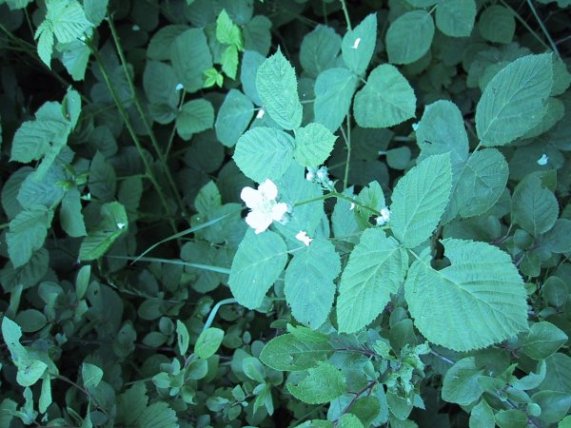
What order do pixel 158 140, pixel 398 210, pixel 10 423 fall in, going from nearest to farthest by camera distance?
pixel 398 210, pixel 10 423, pixel 158 140

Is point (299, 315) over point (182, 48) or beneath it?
beneath

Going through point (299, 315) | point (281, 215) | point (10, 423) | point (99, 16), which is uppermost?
point (99, 16)

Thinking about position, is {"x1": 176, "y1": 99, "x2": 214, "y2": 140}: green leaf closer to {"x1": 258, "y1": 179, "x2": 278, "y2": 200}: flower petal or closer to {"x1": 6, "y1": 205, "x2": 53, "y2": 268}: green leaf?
{"x1": 6, "y1": 205, "x2": 53, "y2": 268}: green leaf

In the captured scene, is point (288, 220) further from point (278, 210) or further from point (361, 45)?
point (361, 45)

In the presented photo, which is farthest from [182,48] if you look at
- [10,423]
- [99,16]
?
[10,423]

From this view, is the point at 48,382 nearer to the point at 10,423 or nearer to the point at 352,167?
the point at 10,423

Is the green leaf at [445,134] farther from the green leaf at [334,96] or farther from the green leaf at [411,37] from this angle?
the green leaf at [411,37]

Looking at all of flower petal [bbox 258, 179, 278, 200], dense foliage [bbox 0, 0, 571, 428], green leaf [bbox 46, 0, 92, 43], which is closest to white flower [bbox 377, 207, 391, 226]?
dense foliage [bbox 0, 0, 571, 428]
